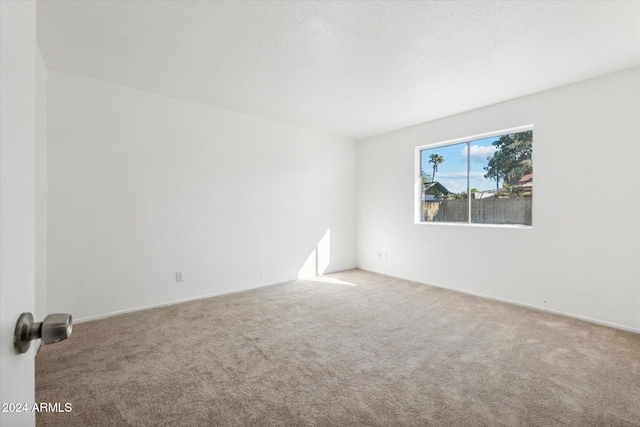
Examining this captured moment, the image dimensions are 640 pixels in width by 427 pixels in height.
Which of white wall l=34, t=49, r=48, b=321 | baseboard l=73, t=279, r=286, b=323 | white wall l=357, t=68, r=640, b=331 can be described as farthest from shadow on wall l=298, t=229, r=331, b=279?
white wall l=34, t=49, r=48, b=321

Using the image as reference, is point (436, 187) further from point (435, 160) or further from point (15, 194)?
point (15, 194)

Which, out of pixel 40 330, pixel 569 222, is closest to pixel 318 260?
pixel 569 222

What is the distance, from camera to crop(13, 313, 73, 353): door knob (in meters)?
0.51

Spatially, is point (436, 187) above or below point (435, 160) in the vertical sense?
below

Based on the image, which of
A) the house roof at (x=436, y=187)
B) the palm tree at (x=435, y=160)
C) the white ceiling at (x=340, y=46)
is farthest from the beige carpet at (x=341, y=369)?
the white ceiling at (x=340, y=46)

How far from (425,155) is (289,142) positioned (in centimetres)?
228

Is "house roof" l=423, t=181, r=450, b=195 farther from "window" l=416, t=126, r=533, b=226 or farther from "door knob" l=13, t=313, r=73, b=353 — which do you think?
"door knob" l=13, t=313, r=73, b=353

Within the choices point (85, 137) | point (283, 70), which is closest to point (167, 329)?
point (85, 137)

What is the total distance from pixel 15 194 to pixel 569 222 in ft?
13.9

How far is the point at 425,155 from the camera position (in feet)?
15.3

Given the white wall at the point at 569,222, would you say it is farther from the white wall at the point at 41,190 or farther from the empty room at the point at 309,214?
the white wall at the point at 41,190

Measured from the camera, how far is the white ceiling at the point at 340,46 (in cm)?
198

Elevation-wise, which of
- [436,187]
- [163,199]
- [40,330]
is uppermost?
[436,187]

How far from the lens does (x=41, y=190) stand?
2637 millimetres
